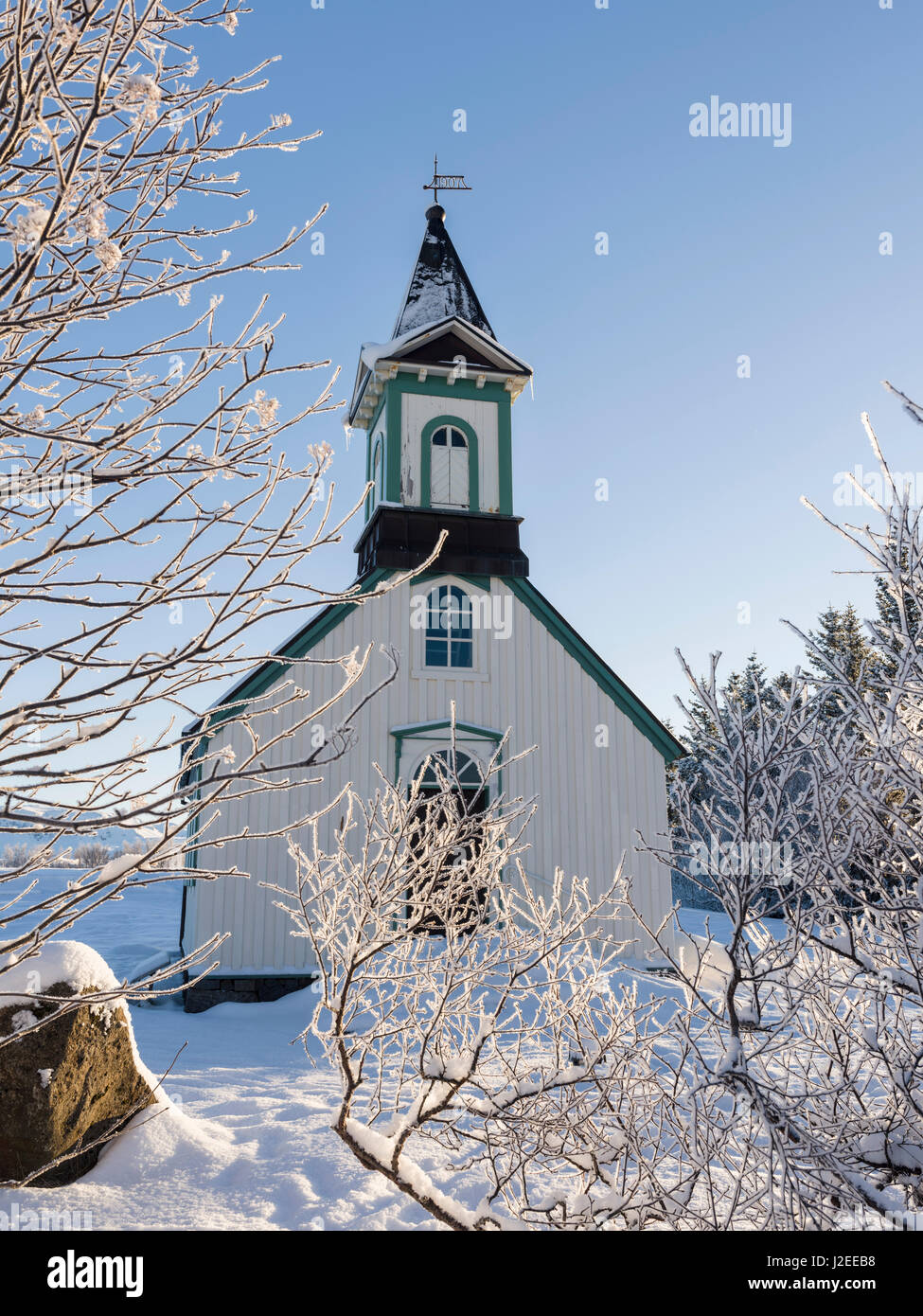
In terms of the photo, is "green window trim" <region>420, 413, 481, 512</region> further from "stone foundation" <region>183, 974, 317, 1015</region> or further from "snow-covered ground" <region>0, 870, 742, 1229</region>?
"snow-covered ground" <region>0, 870, 742, 1229</region>

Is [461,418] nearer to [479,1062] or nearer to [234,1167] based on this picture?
[234,1167]

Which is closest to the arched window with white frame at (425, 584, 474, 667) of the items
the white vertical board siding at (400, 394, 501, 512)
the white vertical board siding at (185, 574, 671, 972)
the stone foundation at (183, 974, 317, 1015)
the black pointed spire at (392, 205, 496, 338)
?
the white vertical board siding at (185, 574, 671, 972)

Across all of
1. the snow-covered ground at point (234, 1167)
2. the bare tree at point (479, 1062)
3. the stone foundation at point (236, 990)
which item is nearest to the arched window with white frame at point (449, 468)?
the stone foundation at point (236, 990)

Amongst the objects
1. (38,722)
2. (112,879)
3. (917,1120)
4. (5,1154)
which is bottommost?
(5,1154)

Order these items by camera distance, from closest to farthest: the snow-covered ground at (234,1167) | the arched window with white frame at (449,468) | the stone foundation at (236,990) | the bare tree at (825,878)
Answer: the bare tree at (825,878) → the snow-covered ground at (234,1167) → the stone foundation at (236,990) → the arched window with white frame at (449,468)

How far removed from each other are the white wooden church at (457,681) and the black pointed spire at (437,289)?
744mm

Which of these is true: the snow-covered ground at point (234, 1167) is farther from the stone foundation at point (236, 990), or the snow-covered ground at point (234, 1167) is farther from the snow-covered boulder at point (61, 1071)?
the stone foundation at point (236, 990)

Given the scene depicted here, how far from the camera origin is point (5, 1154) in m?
5.23

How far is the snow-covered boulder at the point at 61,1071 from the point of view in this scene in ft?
17.2

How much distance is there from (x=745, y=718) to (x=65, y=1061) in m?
4.61

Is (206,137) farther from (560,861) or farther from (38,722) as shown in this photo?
(560,861)
